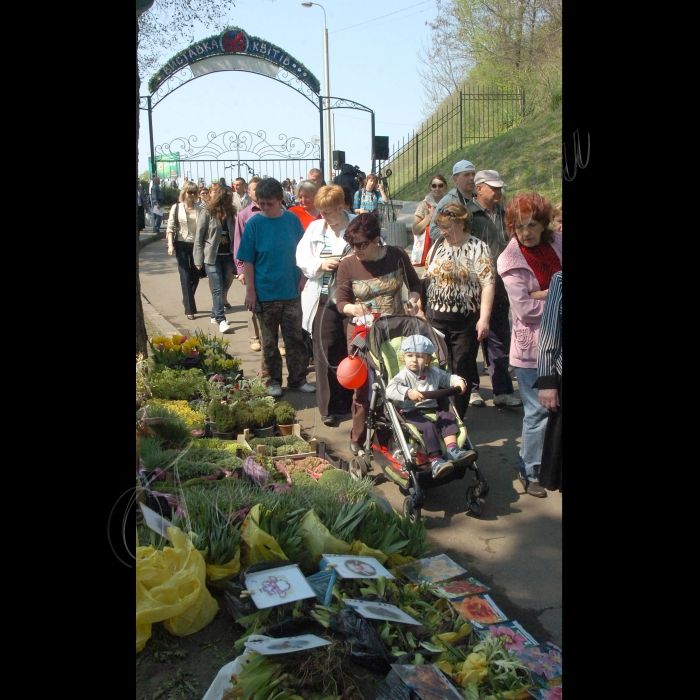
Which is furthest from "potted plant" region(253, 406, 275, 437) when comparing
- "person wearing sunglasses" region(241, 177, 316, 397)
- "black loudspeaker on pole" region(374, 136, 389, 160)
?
"black loudspeaker on pole" region(374, 136, 389, 160)

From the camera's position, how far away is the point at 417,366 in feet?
15.5

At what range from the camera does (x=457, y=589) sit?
10.6 ft

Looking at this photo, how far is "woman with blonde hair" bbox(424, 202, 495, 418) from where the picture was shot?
18.2 ft

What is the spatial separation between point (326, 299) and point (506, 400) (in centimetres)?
180

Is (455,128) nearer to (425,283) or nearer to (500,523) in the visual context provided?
(425,283)

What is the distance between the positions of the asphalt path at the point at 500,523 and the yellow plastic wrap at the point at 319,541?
2.76ft

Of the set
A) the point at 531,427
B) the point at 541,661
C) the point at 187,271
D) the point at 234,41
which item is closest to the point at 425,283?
the point at 531,427

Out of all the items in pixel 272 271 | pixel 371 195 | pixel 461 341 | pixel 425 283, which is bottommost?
pixel 461 341

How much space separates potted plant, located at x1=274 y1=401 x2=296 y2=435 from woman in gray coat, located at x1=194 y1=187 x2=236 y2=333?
4101 mm

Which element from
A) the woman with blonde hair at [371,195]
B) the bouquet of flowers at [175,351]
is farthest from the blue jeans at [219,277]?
the woman with blonde hair at [371,195]
